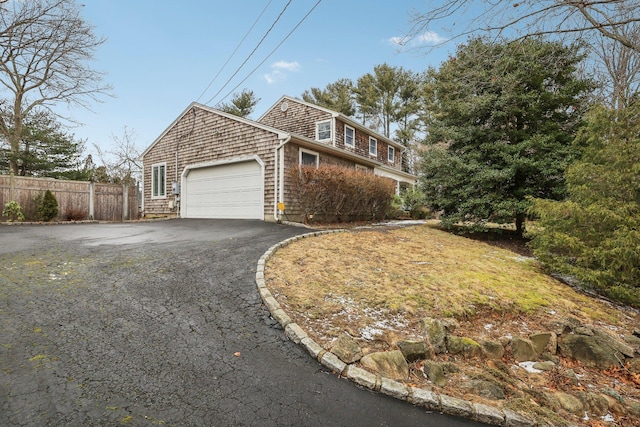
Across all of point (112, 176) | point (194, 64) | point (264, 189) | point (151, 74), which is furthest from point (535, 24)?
point (112, 176)

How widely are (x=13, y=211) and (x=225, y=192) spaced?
761cm

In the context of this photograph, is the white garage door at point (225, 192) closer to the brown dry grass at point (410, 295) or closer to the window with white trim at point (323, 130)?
the window with white trim at point (323, 130)

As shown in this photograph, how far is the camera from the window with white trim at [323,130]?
15141 millimetres

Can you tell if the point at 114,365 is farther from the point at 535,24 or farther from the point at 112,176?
the point at 112,176

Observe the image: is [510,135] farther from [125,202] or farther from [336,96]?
[336,96]

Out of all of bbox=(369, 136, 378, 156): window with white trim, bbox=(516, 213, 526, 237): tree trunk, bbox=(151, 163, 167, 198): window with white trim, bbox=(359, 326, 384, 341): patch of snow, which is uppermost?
bbox=(369, 136, 378, 156): window with white trim

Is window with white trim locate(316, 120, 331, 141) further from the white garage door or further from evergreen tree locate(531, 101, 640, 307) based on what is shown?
evergreen tree locate(531, 101, 640, 307)

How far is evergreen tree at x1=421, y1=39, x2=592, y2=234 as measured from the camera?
806cm

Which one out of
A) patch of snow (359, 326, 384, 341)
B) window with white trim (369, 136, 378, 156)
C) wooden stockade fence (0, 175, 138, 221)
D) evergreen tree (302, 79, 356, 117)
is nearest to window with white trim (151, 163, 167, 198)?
wooden stockade fence (0, 175, 138, 221)

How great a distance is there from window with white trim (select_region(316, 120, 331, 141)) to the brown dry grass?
10.3m

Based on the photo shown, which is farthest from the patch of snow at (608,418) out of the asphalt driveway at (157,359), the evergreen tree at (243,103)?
the evergreen tree at (243,103)

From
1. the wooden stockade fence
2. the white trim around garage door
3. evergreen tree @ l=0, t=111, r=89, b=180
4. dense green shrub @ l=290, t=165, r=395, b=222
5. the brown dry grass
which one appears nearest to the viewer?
the brown dry grass

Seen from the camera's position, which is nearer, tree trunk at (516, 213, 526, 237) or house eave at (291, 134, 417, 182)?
tree trunk at (516, 213, 526, 237)

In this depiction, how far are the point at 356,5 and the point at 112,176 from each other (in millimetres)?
21552
